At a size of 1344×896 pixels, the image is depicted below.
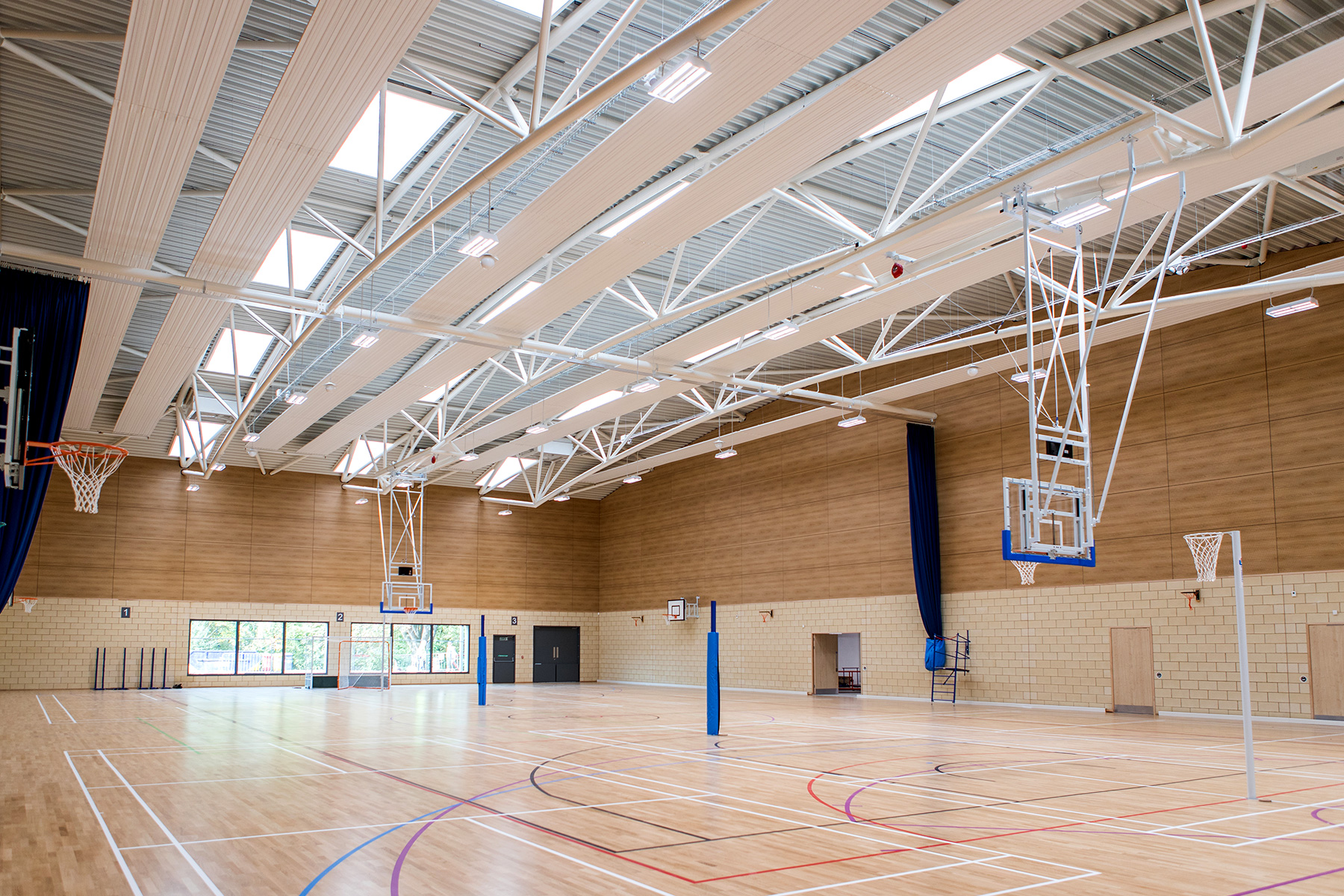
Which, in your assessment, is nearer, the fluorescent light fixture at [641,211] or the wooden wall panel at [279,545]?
the fluorescent light fixture at [641,211]

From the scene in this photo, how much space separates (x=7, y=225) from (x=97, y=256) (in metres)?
3.09

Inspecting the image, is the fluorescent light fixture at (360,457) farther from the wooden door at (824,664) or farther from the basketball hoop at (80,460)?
the wooden door at (824,664)

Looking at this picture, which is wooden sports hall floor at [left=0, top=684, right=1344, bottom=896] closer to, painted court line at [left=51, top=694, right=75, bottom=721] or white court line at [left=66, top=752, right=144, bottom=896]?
white court line at [left=66, top=752, right=144, bottom=896]

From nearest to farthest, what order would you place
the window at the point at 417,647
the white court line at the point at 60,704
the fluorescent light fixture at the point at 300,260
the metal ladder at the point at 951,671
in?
the fluorescent light fixture at the point at 300,260 → the white court line at the point at 60,704 → the metal ladder at the point at 951,671 → the window at the point at 417,647

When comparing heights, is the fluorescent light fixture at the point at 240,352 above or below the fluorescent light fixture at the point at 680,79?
above

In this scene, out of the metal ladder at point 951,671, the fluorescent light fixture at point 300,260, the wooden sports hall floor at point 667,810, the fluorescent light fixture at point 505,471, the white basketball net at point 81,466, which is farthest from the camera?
the fluorescent light fixture at point 505,471

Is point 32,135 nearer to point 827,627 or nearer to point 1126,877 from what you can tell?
point 1126,877

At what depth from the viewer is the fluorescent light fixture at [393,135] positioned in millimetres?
14266

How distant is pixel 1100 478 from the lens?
22484 millimetres

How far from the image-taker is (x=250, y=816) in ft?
29.2

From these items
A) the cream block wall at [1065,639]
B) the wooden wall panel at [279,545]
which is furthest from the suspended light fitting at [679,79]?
the wooden wall panel at [279,545]

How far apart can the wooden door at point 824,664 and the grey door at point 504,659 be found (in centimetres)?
1413

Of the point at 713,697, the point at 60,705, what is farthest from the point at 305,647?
the point at 713,697

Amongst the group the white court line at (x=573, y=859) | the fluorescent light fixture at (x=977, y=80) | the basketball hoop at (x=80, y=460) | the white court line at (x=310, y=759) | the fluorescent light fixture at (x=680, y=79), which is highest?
the fluorescent light fixture at (x=977, y=80)
